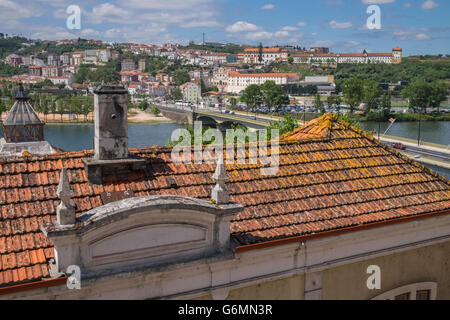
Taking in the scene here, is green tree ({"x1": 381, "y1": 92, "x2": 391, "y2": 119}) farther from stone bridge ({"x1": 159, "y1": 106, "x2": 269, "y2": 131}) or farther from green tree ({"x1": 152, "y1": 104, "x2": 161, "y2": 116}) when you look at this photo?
green tree ({"x1": 152, "y1": 104, "x2": 161, "y2": 116})

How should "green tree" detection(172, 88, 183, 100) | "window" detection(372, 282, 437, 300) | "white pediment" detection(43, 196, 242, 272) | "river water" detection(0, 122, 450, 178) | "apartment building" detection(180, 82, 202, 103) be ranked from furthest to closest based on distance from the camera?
"green tree" detection(172, 88, 183, 100), "apartment building" detection(180, 82, 202, 103), "river water" detection(0, 122, 450, 178), "window" detection(372, 282, 437, 300), "white pediment" detection(43, 196, 242, 272)

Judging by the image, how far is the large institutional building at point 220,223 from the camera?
16.4 ft

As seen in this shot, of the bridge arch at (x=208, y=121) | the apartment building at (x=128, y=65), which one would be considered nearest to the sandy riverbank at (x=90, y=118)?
the bridge arch at (x=208, y=121)

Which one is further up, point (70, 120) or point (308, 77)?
point (308, 77)

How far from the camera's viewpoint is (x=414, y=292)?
7367mm

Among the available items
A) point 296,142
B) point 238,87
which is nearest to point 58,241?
point 296,142

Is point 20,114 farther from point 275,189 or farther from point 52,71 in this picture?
point 52,71

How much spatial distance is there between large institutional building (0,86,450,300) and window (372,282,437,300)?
0.02m

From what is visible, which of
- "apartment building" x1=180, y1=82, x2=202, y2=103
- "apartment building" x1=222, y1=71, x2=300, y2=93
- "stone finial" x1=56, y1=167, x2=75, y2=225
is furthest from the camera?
"apartment building" x1=222, y1=71, x2=300, y2=93

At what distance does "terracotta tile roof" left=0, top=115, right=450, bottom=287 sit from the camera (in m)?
5.44

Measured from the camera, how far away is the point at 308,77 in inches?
5581

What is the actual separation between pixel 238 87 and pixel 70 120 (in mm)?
71537

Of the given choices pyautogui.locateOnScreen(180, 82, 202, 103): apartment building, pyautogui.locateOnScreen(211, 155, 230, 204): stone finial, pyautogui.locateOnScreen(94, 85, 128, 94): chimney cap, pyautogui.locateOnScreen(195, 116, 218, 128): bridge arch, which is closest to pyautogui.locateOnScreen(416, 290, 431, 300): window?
pyautogui.locateOnScreen(211, 155, 230, 204): stone finial
